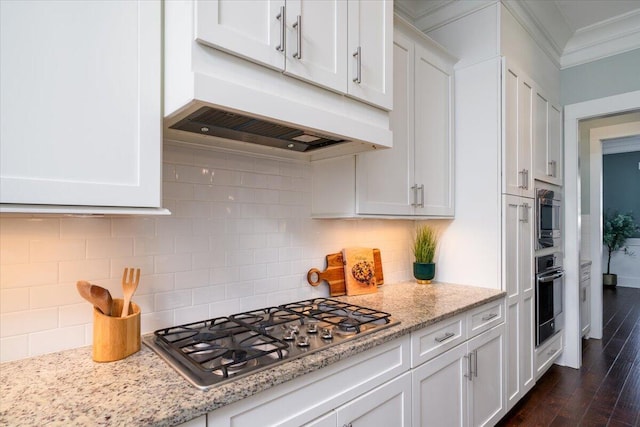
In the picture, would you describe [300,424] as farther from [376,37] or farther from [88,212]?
[376,37]

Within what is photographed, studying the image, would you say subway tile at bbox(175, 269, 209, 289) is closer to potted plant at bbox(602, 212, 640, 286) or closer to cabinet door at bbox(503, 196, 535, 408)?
cabinet door at bbox(503, 196, 535, 408)

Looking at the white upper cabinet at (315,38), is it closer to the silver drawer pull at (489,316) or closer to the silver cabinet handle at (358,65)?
the silver cabinet handle at (358,65)

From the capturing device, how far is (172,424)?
844 millimetres

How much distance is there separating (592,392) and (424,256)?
176 centimetres

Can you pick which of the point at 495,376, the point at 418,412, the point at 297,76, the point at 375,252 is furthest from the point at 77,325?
the point at 495,376

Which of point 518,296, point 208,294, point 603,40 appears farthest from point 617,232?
point 208,294

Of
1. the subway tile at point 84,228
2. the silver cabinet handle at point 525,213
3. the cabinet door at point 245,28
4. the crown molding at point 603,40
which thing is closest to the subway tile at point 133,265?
the subway tile at point 84,228

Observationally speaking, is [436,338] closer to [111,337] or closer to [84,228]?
[111,337]

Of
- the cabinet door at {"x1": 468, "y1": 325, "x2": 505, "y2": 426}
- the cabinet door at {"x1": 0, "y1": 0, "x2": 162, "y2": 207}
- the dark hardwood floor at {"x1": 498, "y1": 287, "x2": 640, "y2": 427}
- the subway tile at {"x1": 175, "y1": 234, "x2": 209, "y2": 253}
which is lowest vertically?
the dark hardwood floor at {"x1": 498, "y1": 287, "x2": 640, "y2": 427}

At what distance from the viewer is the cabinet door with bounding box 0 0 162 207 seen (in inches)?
33.9

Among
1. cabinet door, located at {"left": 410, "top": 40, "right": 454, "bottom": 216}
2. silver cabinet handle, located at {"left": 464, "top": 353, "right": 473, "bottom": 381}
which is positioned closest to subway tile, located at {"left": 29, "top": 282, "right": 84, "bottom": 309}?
cabinet door, located at {"left": 410, "top": 40, "right": 454, "bottom": 216}

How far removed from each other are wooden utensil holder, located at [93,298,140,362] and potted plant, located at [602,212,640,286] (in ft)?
27.7

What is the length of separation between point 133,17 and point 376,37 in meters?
0.95

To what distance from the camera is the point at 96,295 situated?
3.70ft
